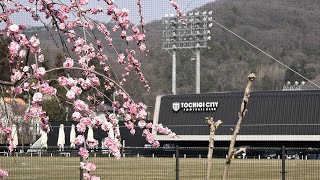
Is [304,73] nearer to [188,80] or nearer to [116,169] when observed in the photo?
[188,80]

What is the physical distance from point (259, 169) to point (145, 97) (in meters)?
127

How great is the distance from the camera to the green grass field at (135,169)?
61.5ft

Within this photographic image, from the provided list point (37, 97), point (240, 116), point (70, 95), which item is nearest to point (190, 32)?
point (70, 95)

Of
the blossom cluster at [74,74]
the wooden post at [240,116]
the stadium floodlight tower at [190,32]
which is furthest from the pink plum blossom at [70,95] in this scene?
the stadium floodlight tower at [190,32]

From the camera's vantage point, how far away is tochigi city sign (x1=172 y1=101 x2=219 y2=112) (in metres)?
63.8

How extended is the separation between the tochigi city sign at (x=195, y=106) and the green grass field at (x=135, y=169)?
39.4 m

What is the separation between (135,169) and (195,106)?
44.7m

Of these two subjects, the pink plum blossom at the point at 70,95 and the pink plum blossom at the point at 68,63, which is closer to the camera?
the pink plum blossom at the point at 70,95

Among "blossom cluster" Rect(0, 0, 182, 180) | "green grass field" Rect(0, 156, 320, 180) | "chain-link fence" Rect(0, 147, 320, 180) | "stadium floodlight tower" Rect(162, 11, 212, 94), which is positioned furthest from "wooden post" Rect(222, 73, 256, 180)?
"stadium floodlight tower" Rect(162, 11, 212, 94)

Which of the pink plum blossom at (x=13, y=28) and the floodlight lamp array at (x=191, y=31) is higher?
the floodlight lamp array at (x=191, y=31)

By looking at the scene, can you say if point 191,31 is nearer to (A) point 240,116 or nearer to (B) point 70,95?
(B) point 70,95

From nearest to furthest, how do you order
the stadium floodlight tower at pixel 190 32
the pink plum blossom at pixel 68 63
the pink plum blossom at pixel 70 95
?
the pink plum blossom at pixel 70 95 < the pink plum blossom at pixel 68 63 < the stadium floodlight tower at pixel 190 32

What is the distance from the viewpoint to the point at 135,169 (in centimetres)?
2055

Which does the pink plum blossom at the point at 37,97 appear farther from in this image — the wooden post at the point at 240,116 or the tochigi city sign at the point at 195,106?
the tochigi city sign at the point at 195,106
